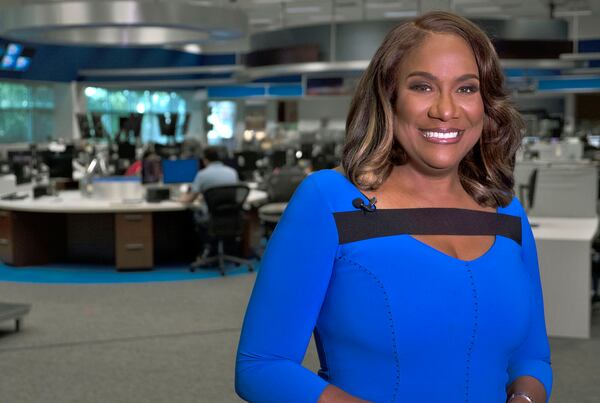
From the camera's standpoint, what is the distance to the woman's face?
136 cm

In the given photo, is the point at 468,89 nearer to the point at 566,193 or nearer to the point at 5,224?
the point at 566,193

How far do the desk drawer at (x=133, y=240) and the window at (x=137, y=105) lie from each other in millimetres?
16728

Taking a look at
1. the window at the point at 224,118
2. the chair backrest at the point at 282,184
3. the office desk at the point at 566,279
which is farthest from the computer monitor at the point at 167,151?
the window at the point at 224,118

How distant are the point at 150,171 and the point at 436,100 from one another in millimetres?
8496

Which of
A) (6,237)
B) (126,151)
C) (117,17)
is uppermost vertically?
(117,17)

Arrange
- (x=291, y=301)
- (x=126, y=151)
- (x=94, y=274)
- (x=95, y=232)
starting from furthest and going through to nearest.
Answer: (x=126, y=151) → (x=95, y=232) → (x=94, y=274) → (x=291, y=301)

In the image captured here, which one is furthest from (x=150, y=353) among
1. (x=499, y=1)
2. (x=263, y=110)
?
(x=263, y=110)

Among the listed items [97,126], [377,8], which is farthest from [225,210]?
[377,8]

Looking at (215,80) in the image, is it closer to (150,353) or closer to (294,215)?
(150,353)

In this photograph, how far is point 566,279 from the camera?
18.9 feet

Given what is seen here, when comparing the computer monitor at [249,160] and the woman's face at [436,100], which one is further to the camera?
the computer monitor at [249,160]

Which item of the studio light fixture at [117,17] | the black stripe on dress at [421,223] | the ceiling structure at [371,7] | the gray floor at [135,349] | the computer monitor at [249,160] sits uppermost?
the ceiling structure at [371,7]

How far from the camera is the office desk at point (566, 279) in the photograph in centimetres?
566

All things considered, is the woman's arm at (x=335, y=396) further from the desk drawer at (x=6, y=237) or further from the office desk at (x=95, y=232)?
the desk drawer at (x=6, y=237)
